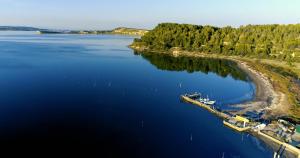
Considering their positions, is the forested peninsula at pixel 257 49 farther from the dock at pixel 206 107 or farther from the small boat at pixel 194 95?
the small boat at pixel 194 95

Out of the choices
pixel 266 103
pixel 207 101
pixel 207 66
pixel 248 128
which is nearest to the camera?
pixel 248 128

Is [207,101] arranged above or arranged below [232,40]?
below

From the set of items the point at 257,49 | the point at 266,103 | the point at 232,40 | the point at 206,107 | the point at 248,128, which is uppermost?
the point at 232,40

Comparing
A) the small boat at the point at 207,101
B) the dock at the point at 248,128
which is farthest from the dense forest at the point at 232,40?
the dock at the point at 248,128

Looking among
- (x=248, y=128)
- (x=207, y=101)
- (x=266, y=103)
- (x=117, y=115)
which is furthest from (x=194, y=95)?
(x=117, y=115)

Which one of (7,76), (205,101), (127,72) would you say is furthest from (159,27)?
(205,101)

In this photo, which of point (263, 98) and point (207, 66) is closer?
point (263, 98)

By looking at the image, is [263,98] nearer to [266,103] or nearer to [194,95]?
[266,103]
